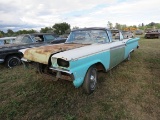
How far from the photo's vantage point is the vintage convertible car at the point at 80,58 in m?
2.88

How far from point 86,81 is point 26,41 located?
5460 millimetres

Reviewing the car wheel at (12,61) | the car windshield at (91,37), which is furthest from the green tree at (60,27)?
the car windshield at (91,37)

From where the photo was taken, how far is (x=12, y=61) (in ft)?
21.7

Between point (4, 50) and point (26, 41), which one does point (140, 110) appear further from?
point (26, 41)

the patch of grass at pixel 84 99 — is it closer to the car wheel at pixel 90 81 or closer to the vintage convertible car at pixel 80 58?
the car wheel at pixel 90 81

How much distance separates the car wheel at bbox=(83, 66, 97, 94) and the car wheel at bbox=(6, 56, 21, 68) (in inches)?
177

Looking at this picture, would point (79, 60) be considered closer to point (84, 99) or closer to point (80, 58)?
point (80, 58)

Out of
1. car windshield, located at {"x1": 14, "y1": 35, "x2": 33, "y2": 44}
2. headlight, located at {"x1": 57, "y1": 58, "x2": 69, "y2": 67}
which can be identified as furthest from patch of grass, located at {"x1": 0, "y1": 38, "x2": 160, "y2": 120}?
car windshield, located at {"x1": 14, "y1": 35, "x2": 33, "y2": 44}

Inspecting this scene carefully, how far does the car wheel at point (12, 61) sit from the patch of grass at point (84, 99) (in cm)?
183

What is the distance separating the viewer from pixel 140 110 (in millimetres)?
2896

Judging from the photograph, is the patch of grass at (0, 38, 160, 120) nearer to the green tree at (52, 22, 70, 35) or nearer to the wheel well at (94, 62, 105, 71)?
the wheel well at (94, 62, 105, 71)

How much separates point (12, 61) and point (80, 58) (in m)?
4.83

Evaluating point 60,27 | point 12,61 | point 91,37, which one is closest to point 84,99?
point 91,37

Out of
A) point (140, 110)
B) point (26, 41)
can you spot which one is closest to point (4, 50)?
point (26, 41)
